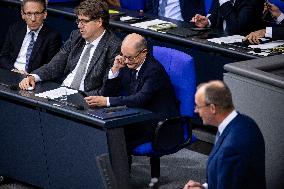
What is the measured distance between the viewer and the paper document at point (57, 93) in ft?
17.3

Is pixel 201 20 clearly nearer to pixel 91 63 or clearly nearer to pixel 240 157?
pixel 91 63

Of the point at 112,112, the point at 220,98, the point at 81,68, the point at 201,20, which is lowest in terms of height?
the point at 112,112

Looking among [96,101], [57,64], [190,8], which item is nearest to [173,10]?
[190,8]

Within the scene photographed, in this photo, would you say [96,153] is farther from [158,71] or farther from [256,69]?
[256,69]

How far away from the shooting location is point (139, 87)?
5.29 meters

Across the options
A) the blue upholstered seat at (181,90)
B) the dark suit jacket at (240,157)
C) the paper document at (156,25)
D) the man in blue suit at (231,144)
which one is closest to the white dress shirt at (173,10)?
the paper document at (156,25)

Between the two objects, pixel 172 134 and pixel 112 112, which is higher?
pixel 112 112

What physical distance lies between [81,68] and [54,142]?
837mm

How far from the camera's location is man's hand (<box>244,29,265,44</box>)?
256 inches

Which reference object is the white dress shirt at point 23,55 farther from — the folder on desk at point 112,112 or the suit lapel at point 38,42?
the folder on desk at point 112,112

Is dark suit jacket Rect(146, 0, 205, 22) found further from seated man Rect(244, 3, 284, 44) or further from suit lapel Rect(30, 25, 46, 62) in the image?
suit lapel Rect(30, 25, 46, 62)

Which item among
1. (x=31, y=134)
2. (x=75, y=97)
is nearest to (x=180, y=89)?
(x=75, y=97)

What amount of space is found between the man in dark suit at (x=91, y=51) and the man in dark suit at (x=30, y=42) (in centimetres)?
50

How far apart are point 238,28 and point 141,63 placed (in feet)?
6.11
